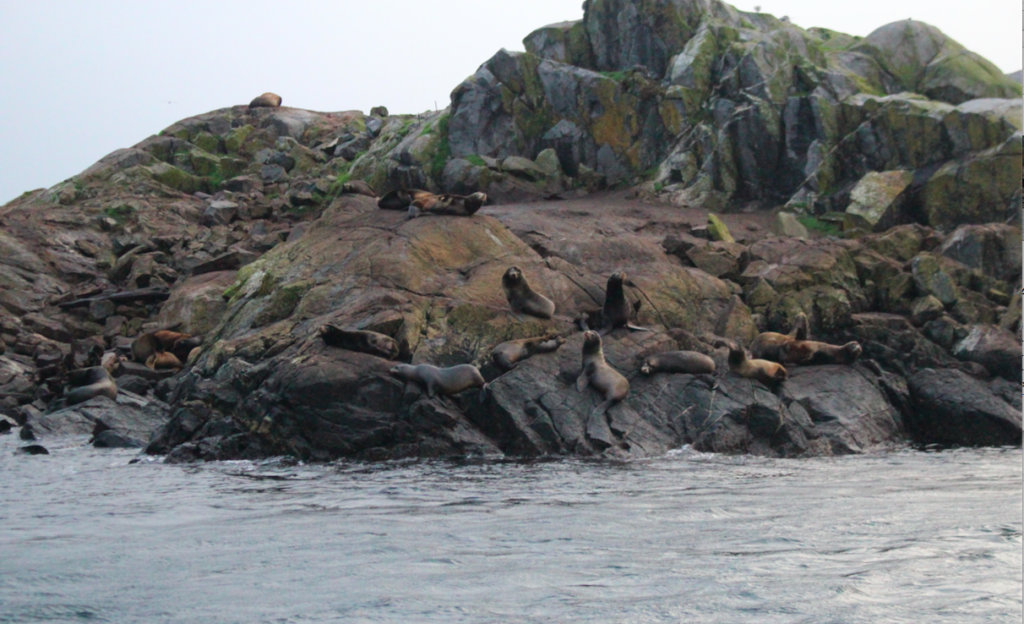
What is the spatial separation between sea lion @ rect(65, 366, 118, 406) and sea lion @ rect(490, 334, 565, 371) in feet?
25.4

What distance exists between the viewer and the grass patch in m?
A: 23.4

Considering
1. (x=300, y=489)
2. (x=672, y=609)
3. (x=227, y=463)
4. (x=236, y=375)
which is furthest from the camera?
(x=236, y=375)

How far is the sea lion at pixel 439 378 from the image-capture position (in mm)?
13555

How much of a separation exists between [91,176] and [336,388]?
23749mm

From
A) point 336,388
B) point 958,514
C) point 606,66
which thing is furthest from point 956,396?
point 606,66

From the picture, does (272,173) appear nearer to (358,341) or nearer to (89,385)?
(89,385)

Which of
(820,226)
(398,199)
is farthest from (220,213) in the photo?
(820,226)

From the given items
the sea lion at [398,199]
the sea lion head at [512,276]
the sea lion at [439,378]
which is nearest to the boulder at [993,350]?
the sea lion head at [512,276]

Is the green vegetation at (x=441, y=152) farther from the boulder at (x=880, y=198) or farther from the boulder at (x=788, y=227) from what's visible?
the boulder at (x=880, y=198)

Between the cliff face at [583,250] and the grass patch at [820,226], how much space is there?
0.08 metres

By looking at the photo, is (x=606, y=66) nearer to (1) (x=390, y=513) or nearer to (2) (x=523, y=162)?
(2) (x=523, y=162)

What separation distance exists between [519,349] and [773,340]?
182 inches

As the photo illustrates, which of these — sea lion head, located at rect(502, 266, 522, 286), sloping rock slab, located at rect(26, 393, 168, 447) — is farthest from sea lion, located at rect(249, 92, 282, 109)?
sea lion head, located at rect(502, 266, 522, 286)

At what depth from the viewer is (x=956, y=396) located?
51.1 feet
